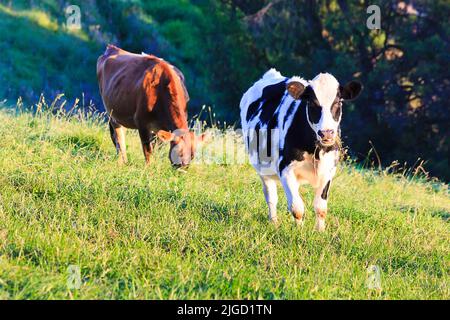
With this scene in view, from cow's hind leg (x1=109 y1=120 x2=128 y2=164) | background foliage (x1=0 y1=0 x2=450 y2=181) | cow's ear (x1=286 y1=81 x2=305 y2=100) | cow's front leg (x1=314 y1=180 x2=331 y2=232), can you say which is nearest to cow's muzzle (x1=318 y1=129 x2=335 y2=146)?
cow's ear (x1=286 y1=81 x2=305 y2=100)

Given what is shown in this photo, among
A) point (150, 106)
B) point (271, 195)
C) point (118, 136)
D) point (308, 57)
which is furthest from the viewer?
point (308, 57)

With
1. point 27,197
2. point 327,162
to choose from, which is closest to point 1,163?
point 27,197

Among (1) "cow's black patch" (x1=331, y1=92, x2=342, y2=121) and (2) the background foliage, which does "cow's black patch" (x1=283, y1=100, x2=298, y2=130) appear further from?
(2) the background foliage

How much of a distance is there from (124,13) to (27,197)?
19.2 metres

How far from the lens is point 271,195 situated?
22.3 ft

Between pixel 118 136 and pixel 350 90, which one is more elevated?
pixel 350 90

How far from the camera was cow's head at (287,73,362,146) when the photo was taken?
586 centimetres

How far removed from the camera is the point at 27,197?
609 cm

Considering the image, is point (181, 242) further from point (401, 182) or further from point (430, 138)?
point (430, 138)

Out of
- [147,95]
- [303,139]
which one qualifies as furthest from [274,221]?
[147,95]

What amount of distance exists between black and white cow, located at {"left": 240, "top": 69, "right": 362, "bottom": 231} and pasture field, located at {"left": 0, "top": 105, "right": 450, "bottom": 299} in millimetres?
297

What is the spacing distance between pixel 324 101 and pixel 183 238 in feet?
5.40

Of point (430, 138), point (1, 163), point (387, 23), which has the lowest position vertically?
point (430, 138)

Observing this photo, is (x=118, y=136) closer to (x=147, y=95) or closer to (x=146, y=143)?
(x=146, y=143)
